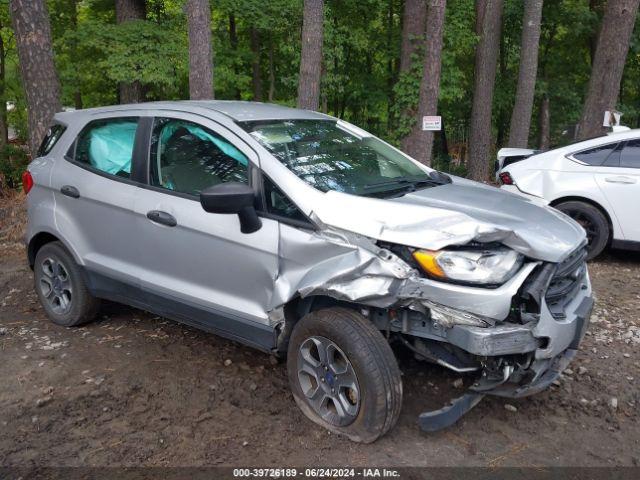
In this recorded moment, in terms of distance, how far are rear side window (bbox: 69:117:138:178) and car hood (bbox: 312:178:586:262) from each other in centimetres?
176

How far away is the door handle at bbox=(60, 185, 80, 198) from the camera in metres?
4.33

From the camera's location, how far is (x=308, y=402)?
3281mm

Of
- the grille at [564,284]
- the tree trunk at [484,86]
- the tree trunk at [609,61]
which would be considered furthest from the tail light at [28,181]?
the tree trunk at [484,86]

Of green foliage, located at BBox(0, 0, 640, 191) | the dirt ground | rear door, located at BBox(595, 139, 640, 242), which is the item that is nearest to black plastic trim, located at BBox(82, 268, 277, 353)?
the dirt ground

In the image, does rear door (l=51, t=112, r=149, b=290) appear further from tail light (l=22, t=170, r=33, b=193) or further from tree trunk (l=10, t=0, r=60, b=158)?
Result: tree trunk (l=10, t=0, r=60, b=158)

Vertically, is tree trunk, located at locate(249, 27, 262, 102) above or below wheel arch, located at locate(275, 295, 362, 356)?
above

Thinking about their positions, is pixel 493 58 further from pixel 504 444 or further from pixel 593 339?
pixel 504 444

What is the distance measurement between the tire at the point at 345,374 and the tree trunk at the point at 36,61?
22.5 feet

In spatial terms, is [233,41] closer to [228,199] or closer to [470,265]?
[228,199]

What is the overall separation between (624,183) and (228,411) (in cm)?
509

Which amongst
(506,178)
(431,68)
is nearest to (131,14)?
(431,68)

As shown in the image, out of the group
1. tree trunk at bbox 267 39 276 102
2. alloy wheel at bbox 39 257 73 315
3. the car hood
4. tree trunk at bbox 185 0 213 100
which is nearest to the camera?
the car hood

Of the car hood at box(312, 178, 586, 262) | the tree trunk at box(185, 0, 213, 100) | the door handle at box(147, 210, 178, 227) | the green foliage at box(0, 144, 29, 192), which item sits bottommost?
the green foliage at box(0, 144, 29, 192)

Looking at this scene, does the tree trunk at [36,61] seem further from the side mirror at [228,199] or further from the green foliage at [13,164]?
the side mirror at [228,199]
